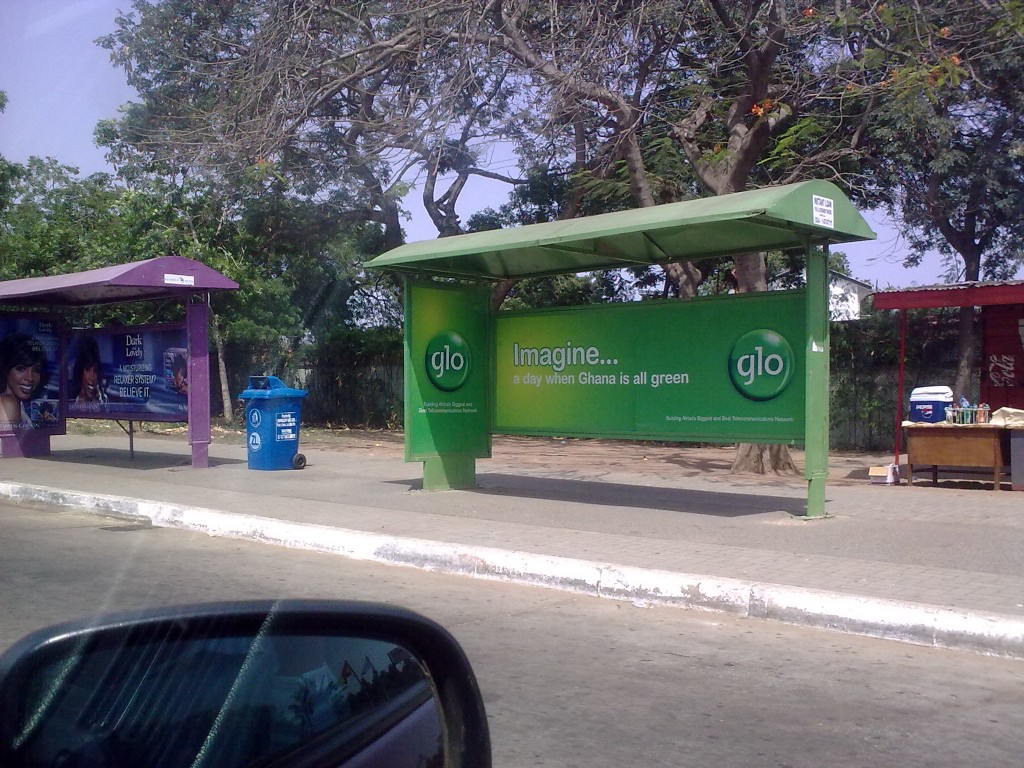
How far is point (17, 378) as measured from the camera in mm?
16625

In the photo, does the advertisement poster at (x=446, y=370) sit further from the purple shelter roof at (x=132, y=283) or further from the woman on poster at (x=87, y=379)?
the woman on poster at (x=87, y=379)

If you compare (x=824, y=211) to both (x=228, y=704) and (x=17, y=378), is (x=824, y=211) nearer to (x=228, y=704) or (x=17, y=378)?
(x=228, y=704)

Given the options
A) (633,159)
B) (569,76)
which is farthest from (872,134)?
(569,76)

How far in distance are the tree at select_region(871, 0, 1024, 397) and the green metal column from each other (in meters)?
4.66

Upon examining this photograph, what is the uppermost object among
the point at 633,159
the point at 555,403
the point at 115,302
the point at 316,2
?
the point at 316,2

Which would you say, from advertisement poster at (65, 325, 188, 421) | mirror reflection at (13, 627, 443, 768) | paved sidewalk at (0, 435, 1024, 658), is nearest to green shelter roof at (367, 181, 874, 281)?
paved sidewalk at (0, 435, 1024, 658)

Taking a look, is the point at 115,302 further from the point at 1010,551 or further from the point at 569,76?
the point at 1010,551

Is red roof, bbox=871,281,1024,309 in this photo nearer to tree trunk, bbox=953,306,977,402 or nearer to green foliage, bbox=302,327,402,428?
tree trunk, bbox=953,306,977,402

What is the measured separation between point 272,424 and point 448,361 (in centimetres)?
354

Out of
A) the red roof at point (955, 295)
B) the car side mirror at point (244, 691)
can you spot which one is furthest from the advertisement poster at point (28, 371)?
the car side mirror at point (244, 691)

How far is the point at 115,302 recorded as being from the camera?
649 inches

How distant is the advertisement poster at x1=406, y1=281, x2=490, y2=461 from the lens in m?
12.1

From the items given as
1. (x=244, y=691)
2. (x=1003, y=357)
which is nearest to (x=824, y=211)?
(x=1003, y=357)

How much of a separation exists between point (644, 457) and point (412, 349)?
7485mm
